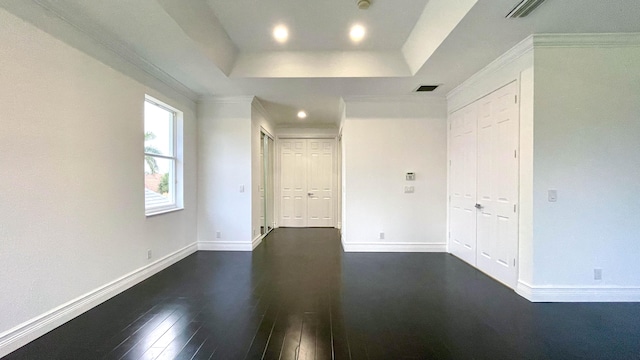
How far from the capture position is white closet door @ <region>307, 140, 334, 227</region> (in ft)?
23.4

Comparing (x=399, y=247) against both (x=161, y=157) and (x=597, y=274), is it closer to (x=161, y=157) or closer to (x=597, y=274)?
(x=597, y=274)

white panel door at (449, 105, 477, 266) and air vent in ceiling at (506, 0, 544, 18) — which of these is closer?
air vent in ceiling at (506, 0, 544, 18)

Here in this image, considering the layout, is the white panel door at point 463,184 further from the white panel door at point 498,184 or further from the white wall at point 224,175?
the white wall at point 224,175

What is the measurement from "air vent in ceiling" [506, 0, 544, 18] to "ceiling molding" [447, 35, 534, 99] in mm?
530

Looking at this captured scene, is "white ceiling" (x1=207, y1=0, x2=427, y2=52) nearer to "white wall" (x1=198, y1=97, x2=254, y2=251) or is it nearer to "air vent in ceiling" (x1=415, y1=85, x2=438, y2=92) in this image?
"air vent in ceiling" (x1=415, y1=85, x2=438, y2=92)

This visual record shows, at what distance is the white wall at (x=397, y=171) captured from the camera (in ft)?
14.9

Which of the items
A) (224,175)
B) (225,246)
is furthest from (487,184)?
(225,246)

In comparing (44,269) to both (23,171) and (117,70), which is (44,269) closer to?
(23,171)

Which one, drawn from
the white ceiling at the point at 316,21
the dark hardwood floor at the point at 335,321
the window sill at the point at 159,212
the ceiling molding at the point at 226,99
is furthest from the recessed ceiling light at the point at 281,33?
the dark hardwood floor at the point at 335,321

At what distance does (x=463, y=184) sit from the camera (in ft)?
13.2

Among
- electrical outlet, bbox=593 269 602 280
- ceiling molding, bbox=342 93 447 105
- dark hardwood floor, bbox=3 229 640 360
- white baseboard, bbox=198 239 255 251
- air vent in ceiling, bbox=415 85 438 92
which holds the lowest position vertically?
dark hardwood floor, bbox=3 229 640 360

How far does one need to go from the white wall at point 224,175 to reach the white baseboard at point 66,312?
1.25 metres

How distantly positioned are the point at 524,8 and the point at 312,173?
5.38m

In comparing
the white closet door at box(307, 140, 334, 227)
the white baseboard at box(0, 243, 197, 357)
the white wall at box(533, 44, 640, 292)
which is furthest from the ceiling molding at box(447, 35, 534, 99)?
the white baseboard at box(0, 243, 197, 357)
